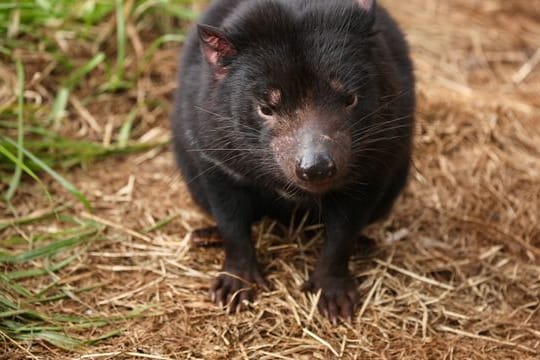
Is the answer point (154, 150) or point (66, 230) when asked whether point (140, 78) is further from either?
point (66, 230)

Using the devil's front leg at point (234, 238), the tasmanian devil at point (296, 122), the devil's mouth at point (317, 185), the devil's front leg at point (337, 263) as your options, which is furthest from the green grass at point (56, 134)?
the devil's mouth at point (317, 185)

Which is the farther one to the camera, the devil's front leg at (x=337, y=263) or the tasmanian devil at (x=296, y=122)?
the devil's front leg at (x=337, y=263)

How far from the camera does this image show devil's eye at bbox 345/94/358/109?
3817mm

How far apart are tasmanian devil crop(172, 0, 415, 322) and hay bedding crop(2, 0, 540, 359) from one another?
196 mm

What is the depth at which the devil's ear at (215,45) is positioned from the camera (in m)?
3.86

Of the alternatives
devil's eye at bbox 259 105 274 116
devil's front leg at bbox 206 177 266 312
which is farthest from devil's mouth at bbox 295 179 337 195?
devil's front leg at bbox 206 177 266 312

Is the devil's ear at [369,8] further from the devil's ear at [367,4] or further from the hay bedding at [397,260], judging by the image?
the hay bedding at [397,260]

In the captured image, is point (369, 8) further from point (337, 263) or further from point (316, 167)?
point (337, 263)

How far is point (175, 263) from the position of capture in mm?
4645

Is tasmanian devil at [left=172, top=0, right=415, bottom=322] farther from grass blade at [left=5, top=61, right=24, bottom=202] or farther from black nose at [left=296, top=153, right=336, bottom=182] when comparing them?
grass blade at [left=5, top=61, right=24, bottom=202]

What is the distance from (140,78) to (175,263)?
214 cm

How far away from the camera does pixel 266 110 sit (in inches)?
151

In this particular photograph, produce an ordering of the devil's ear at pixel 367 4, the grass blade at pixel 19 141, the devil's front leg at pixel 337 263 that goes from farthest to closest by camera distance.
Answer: the grass blade at pixel 19 141 → the devil's front leg at pixel 337 263 → the devil's ear at pixel 367 4

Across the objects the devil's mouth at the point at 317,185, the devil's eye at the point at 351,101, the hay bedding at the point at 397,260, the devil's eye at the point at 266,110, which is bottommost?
the hay bedding at the point at 397,260
